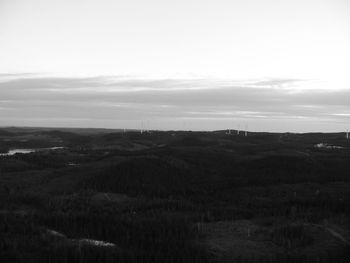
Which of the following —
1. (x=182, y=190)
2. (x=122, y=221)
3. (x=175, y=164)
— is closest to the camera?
(x=122, y=221)

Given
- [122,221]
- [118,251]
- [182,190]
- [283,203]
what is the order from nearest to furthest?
[118,251] < [122,221] < [283,203] < [182,190]

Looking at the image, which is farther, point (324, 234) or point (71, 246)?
point (324, 234)

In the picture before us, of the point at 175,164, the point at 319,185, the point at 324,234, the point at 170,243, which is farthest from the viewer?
the point at 175,164

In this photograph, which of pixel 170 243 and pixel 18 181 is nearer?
pixel 170 243

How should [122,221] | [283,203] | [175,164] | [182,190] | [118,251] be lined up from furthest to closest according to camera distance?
[175,164] < [182,190] < [283,203] < [122,221] < [118,251]

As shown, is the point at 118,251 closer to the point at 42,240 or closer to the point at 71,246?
the point at 71,246

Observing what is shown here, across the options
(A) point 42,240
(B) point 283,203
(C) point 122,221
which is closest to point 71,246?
(A) point 42,240

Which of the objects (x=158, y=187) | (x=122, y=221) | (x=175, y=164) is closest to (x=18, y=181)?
(x=158, y=187)

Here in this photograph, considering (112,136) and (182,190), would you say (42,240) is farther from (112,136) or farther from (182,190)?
(112,136)
